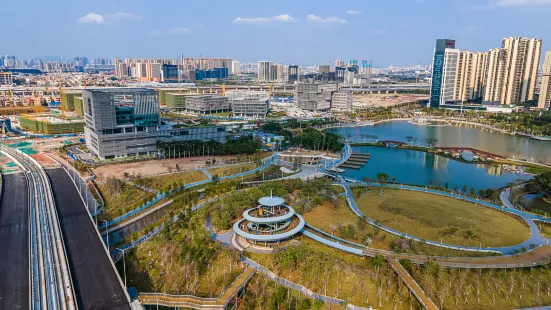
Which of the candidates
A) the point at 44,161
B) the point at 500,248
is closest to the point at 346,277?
the point at 500,248

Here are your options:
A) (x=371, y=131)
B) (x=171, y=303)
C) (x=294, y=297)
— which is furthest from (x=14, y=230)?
(x=371, y=131)

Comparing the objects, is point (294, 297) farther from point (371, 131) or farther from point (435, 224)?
point (371, 131)

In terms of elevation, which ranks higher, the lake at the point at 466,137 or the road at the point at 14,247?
the lake at the point at 466,137

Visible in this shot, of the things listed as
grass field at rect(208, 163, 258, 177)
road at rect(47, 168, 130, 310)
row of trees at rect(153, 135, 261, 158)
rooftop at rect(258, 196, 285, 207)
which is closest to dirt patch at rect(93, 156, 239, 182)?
row of trees at rect(153, 135, 261, 158)

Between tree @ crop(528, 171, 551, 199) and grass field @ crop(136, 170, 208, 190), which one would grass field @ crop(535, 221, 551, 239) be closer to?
tree @ crop(528, 171, 551, 199)

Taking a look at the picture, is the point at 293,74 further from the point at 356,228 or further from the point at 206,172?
the point at 356,228

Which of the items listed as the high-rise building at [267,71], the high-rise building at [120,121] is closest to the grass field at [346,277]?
the high-rise building at [120,121]

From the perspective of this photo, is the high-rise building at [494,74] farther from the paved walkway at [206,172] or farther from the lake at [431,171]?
the paved walkway at [206,172]
